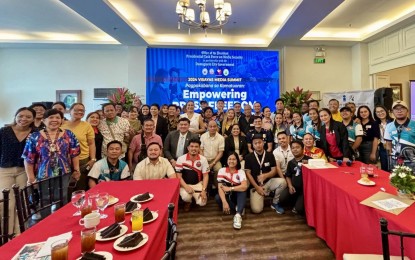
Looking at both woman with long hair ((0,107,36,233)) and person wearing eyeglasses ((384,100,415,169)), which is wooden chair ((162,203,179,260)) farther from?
person wearing eyeglasses ((384,100,415,169))

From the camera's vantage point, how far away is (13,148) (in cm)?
240

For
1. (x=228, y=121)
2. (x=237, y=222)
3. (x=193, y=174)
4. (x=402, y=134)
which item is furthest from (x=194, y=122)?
(x=402, y=134)

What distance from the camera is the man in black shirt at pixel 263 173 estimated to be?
10.0 ft

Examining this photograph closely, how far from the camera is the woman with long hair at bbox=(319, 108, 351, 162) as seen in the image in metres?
3.01

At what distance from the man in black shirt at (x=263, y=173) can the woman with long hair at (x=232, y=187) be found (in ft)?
0.60

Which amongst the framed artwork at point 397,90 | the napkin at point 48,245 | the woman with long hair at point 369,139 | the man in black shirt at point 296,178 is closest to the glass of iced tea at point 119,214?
the napkin at point 48,245

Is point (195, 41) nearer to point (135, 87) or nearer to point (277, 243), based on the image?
point (135, 87)

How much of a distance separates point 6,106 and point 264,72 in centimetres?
783

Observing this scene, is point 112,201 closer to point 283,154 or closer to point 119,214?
point 119,214

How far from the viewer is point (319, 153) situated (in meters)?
2.90

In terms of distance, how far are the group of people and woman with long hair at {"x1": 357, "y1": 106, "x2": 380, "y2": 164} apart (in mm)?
14

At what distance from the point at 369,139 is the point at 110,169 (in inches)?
156

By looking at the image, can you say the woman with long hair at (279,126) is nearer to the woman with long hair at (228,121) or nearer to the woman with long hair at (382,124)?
the woman with long hair at (228,121)

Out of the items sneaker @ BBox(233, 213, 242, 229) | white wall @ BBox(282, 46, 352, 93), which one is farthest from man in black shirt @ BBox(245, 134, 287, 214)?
white wall @ BBox(282, 46, 352, 93)
